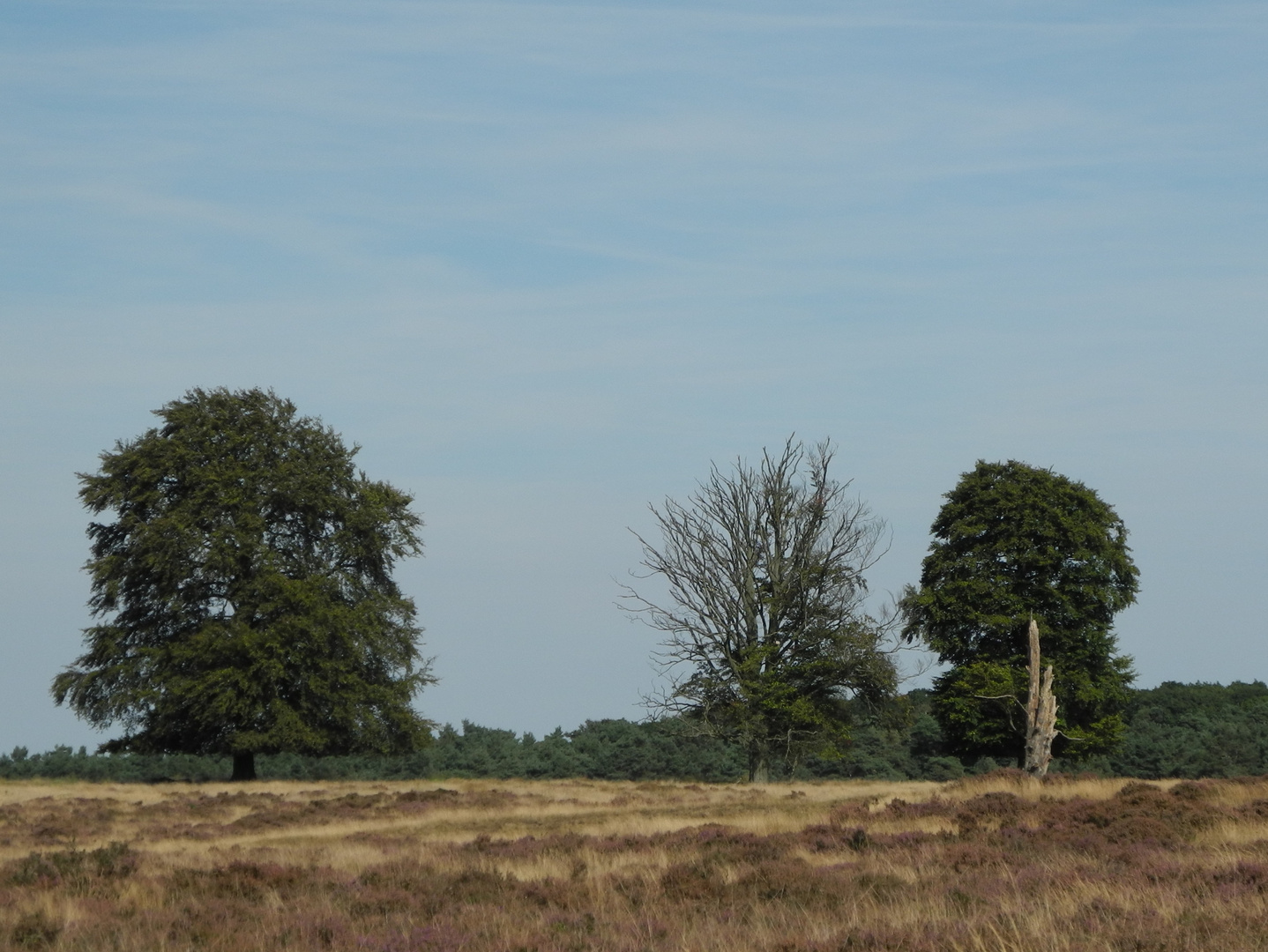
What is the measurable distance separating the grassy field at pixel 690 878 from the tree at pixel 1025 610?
1631 centimetres

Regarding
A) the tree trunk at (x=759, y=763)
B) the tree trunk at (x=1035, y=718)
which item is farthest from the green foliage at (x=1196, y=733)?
the tree trunk at (x=759, y=763)

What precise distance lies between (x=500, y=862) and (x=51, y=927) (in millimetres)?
6327

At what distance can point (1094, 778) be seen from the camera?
26.0 meters

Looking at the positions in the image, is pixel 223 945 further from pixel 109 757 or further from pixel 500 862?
pixel 109 757

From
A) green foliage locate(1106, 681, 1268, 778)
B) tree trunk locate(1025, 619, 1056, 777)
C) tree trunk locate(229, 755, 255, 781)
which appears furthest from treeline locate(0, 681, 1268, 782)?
tree trunk locate(1025, 619, 1056, 777)

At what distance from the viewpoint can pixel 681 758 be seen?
5409 cm

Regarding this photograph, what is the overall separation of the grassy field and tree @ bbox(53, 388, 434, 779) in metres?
14.9

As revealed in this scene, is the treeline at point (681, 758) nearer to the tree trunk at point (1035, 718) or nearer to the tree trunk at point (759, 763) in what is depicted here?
the tree trunk at point (759, 763)

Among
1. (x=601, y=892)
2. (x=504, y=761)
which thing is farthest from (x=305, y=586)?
(x=601, y=892)

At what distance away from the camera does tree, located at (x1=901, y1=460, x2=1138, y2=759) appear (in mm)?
41688

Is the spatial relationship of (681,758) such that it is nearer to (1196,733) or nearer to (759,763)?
(759,763)

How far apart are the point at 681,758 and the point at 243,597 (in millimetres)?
22131

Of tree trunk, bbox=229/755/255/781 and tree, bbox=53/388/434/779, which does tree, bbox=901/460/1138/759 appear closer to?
tree, bbox=53/388/434/779

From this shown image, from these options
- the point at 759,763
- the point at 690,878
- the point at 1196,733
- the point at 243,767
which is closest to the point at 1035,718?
the point at 759,763
